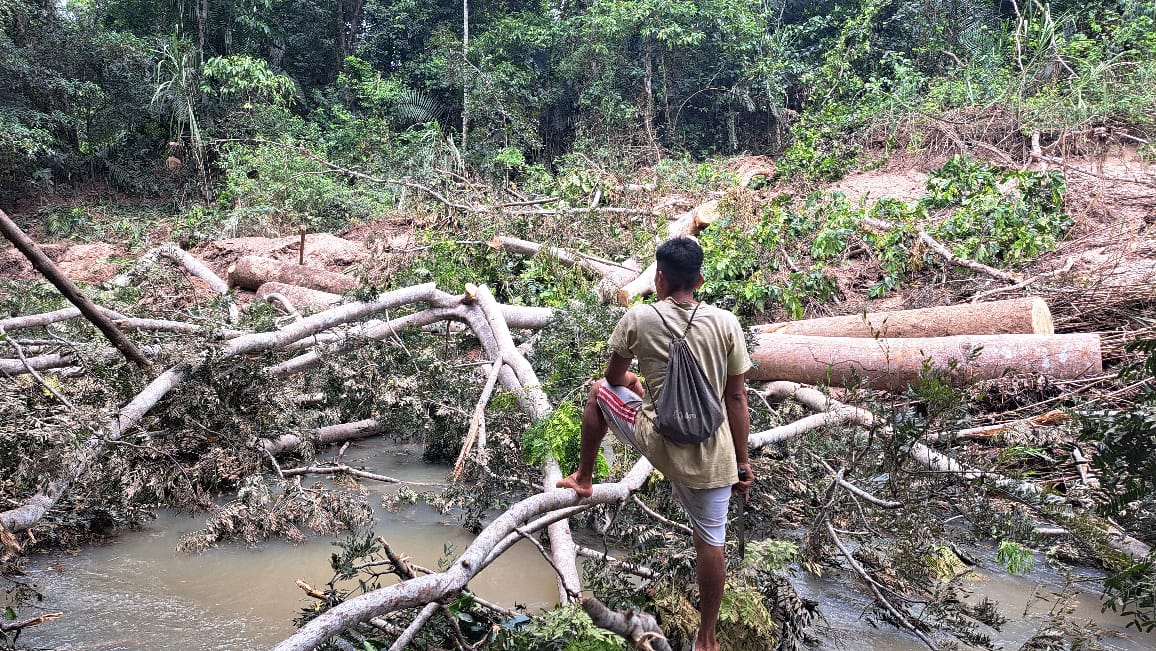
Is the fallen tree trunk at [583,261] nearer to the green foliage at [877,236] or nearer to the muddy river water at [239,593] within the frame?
the green foliage at [877,236]

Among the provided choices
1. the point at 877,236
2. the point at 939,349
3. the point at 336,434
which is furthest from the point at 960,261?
the point at 336,434

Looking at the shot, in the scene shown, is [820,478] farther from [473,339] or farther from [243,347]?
[243,347]

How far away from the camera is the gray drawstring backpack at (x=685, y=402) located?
2344 millimetres

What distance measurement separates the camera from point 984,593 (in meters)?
3.73

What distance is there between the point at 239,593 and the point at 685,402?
261cm

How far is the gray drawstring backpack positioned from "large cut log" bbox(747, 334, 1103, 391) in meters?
2.71

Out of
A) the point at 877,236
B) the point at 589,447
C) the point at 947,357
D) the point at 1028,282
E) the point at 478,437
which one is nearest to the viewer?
the point at 589,447

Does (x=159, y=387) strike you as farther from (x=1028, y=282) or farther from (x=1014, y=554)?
(x=1028, y=282)

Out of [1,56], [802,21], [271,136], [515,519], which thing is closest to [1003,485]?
[515,519]

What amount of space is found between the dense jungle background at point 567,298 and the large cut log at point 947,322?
0.19 meters

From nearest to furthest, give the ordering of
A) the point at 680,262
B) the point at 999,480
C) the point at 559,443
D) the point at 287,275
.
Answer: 1. the point at 680,262
2. the point at 559,443
3. the point at 999,480
4. the point at 287,275

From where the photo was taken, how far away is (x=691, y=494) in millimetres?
2488

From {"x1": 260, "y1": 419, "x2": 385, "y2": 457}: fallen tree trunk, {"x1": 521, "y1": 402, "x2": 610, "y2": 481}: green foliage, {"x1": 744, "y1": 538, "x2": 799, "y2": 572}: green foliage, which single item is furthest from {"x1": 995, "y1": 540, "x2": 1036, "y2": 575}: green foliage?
{"x1": 260, "y1": 419, "x2": 385, "y2": 457}: fallen tree trunk

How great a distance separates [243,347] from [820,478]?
3531 millimetres
